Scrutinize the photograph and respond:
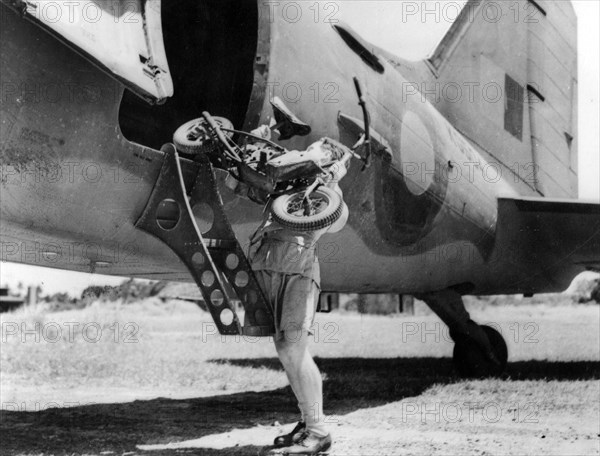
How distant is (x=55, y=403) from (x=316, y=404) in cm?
347

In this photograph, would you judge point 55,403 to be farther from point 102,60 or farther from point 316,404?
point 102,60

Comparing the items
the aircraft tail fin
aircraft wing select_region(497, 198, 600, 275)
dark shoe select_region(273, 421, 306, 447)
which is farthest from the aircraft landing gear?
dark shoe select_region(273, 421, 306, 447)

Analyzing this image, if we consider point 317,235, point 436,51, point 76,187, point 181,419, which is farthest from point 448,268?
point 76,187

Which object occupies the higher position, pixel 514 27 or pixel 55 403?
pixel 514 27

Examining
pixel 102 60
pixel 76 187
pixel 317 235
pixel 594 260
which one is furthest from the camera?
pixel 594 260

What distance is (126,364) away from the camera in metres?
9.66

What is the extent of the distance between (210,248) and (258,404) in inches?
114

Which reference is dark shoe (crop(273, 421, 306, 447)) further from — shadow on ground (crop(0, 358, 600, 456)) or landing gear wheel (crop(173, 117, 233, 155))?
landing gear wheel (crop(173, 117, 233, 155))

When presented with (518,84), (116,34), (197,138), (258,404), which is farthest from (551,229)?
(116,34)

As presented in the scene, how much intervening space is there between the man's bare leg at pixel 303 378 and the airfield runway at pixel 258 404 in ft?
2.07

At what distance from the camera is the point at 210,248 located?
3.96 meters

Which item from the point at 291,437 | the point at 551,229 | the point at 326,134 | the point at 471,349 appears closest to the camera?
the point at 291,437

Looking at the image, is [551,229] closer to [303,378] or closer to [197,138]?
[303,378]

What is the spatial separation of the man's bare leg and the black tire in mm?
605
